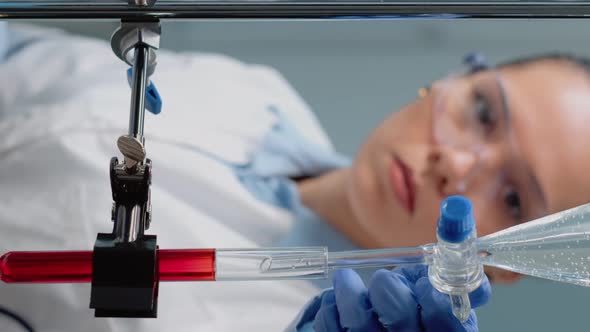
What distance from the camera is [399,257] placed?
25.0 inches

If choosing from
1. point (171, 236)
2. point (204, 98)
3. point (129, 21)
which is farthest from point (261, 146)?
point (129, 21)

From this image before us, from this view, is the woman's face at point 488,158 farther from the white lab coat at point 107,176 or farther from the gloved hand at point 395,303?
the gloved hand at point 395,303

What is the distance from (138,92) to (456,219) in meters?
0.28

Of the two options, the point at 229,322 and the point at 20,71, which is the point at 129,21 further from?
the point at 20,71

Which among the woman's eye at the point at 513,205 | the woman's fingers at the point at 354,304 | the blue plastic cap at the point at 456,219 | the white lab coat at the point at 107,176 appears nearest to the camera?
the blue plastic cap at the point at 456,219

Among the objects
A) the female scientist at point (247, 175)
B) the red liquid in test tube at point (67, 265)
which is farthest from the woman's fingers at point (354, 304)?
the female scientist at point (247, 175)

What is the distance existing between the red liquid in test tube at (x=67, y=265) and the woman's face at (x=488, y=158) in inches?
23.4

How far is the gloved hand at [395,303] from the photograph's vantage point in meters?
0.62

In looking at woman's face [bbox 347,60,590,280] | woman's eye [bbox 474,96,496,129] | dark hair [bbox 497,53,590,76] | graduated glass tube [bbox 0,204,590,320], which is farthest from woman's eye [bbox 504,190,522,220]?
graduated glass tube [bbox 0,204,590,320]

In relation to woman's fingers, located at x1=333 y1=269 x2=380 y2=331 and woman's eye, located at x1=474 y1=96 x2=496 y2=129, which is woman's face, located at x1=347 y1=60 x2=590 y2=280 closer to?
woman's eye, located at x1=474 y1=96 x2=496 y2=129

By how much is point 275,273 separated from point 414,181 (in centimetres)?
55

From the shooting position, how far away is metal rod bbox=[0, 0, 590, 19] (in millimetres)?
638

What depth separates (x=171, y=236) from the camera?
1.11 metres

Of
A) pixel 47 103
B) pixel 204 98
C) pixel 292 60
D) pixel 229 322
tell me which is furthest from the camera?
pixel 292 60
